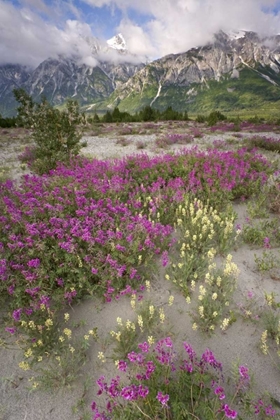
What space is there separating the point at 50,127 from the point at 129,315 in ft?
33.0

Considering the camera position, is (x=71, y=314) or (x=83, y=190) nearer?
(x=71, y=314)

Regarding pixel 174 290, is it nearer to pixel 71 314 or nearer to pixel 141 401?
pixel 71 314

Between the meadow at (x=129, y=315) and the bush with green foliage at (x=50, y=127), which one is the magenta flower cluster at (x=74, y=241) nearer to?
the meadow at (x=129, y=315)

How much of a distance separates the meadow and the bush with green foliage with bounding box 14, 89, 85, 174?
4865 millimetres

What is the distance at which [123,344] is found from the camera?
3.28 meters

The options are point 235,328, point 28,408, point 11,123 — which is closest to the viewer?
point 28,408

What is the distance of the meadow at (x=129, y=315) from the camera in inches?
99.7

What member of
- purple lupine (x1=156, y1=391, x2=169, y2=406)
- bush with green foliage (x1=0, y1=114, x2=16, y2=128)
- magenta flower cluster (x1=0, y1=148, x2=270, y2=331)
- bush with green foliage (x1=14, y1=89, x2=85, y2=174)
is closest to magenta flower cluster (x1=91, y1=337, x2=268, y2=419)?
purple lupine (x1=156, y1=391, x2=169, y2=406)

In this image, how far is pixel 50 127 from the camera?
11.0 metres

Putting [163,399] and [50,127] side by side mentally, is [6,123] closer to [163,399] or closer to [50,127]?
[50,127]

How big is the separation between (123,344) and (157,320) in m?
0.71

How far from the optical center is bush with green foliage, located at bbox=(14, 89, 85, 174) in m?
10.5

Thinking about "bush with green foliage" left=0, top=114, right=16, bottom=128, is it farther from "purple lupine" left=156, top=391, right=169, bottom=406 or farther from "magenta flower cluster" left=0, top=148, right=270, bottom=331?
"purple lupine" left=156, top=391, right=169, bottom=406

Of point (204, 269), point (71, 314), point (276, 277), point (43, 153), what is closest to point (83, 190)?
point (71, 314)
